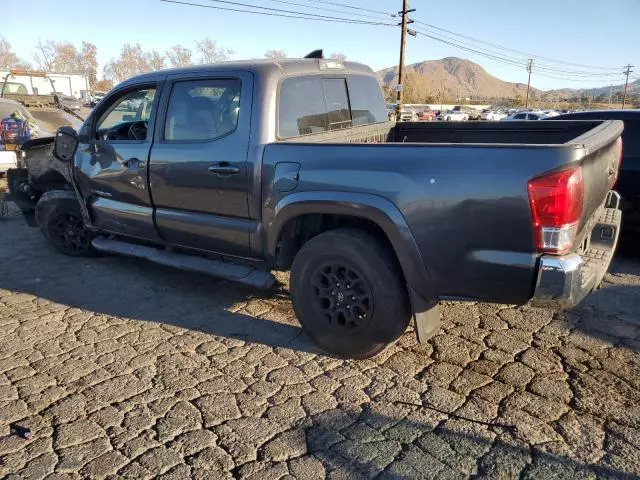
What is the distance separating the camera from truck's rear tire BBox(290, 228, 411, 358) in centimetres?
312

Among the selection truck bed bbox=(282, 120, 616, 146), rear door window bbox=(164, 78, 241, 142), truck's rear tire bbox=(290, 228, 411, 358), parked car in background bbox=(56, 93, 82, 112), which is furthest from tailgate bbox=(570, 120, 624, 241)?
parked car in background bbox=(56, 93, 82, 112)

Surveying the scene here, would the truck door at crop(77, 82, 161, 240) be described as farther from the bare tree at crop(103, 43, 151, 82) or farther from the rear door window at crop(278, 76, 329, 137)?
the bare tree at crop(103, 43, 151, 82)

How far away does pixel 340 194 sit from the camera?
311 cm

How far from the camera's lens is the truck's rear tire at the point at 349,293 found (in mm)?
3125

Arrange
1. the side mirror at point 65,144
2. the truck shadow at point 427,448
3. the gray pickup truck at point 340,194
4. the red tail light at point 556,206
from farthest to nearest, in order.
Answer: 1. the side mirror at point 65,144
2. the gray pickup truck at point 340,194
3. the red tail light at point 556,206
4. the truck shadow at point 427,448

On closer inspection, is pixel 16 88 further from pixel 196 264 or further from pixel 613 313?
pixel 613 313

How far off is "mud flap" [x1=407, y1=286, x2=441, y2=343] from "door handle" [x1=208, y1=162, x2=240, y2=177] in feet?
5.10

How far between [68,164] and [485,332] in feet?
14.5

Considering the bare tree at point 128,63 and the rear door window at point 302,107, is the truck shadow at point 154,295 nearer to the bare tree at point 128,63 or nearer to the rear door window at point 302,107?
the rear door window at point 302,107

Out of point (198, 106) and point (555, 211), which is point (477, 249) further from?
point (198, 106)

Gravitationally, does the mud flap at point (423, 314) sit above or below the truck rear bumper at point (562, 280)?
below

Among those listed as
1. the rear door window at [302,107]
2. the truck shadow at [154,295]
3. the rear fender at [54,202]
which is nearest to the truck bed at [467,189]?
the rear door window at [302,107]

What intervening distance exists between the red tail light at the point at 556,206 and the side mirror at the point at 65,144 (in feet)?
14.5

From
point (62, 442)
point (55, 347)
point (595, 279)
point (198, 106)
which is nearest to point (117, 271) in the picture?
point (55, 347)
